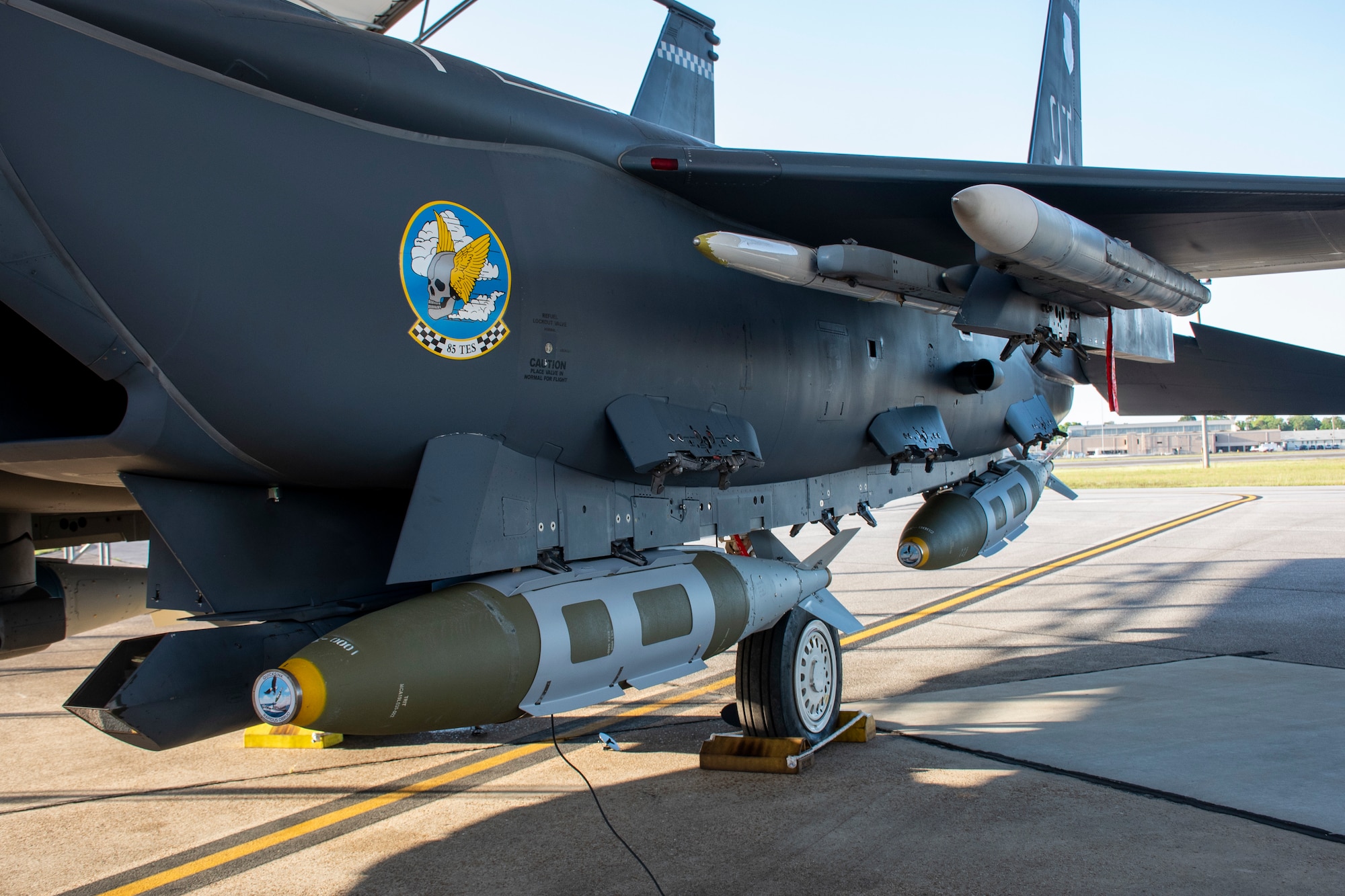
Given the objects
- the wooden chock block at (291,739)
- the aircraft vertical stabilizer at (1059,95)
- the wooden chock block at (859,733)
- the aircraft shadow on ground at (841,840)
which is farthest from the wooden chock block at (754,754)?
the aircraft vertical stabilizer at (1059,95)

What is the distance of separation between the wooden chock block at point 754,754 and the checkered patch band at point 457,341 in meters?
2.98

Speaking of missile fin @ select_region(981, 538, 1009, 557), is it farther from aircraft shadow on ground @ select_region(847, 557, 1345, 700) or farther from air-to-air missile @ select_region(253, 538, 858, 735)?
air-to-air missile @ select_region(253, 538, 858, 735)

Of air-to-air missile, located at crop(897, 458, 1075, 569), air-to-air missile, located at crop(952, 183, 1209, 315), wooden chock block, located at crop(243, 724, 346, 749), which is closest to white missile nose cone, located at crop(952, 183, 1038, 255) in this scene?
air-to-air missile, located at crop(952, 183, 1209, 315)

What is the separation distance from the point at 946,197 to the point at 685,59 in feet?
15.5

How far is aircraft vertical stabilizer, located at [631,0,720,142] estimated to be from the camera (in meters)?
8.93

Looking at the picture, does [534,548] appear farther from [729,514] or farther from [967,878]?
[967,878]

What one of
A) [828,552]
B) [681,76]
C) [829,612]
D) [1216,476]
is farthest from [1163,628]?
[1216,476]

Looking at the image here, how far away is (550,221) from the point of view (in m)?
4.57

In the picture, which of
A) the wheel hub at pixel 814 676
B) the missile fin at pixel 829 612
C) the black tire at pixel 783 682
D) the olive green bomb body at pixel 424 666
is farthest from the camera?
the missile fin at pixel 829 612

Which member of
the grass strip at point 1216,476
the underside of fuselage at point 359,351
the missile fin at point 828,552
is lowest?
the grass strip at point 1216,476

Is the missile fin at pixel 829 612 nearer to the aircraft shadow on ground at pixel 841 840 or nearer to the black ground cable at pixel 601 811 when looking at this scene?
the aircraft shadow on ground at pixel 841 840

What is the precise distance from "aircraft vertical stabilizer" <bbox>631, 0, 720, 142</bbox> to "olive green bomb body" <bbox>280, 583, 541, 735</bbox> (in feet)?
20.5

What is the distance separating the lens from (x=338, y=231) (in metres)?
3.78

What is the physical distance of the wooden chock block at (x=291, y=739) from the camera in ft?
20.9
